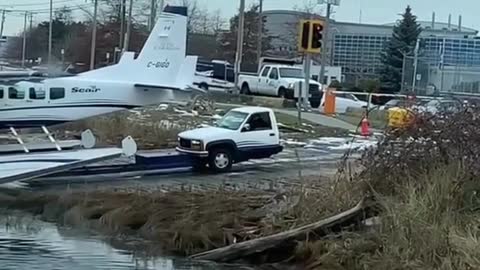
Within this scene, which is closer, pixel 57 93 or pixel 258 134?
pixel 258 134

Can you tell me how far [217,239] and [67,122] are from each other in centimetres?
1405

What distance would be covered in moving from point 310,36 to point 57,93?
718 centimetres

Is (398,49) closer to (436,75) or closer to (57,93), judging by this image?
(436,75)

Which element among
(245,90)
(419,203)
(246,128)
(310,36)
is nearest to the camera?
(419,203)

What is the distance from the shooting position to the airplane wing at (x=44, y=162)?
1966cm

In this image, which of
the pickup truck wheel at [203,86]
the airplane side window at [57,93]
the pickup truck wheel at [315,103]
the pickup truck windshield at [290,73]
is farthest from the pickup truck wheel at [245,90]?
the airplane side window at [57,93]

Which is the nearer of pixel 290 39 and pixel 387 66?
pixel 387 66

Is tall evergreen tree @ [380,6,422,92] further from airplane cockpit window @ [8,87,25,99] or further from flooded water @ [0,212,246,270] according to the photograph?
flooded water @ [0,212,246,270]

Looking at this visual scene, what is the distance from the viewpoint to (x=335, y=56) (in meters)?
113

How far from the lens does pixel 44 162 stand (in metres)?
20.7

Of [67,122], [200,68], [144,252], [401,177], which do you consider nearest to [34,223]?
[144,252]

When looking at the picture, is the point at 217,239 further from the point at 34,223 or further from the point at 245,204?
the point at 34,223

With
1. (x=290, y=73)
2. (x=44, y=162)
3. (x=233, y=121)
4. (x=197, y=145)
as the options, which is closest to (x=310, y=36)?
(x=233, y=121)

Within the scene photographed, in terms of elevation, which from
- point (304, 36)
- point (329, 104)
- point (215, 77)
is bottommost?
point (329, 104)
